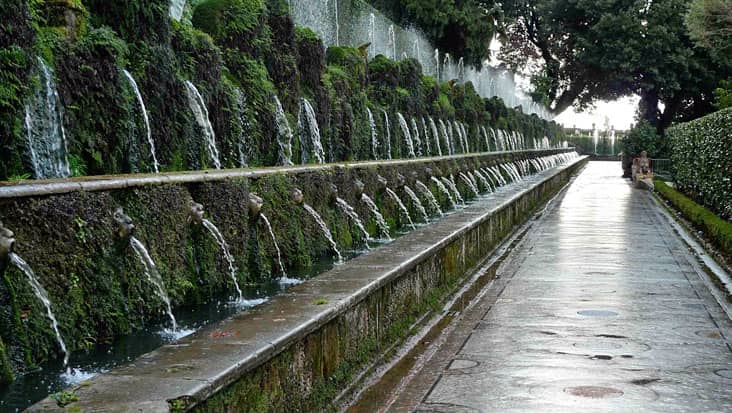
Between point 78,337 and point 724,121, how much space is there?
13524 millimetres

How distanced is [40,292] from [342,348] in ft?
5.94

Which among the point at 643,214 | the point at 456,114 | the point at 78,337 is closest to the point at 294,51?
the point at 78,337

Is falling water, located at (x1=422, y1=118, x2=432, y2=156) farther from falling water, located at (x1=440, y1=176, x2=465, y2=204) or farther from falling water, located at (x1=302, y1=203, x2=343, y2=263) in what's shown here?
falling water, located at (x1=302, y1=203, x2=343, y2=263)

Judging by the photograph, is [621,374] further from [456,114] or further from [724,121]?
[456,114]

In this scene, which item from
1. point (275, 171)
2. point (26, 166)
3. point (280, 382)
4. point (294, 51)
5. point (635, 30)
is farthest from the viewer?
point (635, 30)

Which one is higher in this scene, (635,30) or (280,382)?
(635,30)

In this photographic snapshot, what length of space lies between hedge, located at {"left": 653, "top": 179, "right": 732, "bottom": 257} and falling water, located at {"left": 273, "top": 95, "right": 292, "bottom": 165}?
607cm

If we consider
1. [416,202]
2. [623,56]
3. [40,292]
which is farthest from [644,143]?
[40,292]

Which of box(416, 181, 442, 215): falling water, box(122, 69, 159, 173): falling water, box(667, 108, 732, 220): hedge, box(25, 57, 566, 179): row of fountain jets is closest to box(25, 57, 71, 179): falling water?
box(25, 57, 566, 179): row of fountain jets

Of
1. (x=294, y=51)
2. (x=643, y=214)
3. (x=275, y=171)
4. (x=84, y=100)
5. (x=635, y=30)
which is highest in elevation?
(x=635, y=30)

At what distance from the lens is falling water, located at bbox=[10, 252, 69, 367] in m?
4.46

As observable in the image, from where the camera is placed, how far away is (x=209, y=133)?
31.1 feet

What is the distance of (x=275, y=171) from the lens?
8141 millimetres

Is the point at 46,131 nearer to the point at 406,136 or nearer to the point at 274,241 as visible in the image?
the point at 274,241
